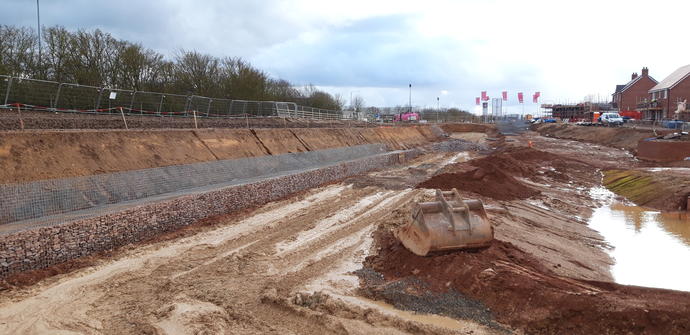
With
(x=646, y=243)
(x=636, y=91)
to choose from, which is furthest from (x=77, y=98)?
(x=636, y=91)

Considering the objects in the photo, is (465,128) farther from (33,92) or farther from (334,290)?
(334,290)

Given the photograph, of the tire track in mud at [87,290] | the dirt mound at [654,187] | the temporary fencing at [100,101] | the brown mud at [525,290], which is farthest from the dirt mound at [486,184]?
the temporary fencing at [100,101]

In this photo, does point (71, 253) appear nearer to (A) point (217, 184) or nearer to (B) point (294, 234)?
(B) point (294, 234)

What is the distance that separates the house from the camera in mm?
60806

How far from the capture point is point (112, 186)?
1020cm

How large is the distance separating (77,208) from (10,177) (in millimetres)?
1865

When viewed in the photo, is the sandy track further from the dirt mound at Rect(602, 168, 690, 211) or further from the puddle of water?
the dirt mound at Rect(602, 168, 690, 211)

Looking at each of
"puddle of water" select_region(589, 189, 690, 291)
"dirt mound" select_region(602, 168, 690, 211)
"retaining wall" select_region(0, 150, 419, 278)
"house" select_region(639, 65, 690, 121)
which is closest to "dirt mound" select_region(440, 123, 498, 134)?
"house" select_region(639, 65, 690, 121)

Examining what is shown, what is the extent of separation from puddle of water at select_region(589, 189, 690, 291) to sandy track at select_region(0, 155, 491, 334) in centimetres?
511

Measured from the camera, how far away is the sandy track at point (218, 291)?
5.35 meters

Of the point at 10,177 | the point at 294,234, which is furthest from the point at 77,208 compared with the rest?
the point at 294,234

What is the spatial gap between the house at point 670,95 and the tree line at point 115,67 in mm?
54936

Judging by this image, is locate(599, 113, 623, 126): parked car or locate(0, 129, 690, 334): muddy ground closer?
locate(0, 129, 690, 334): muddy ground

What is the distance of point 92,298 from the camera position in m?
6.12
